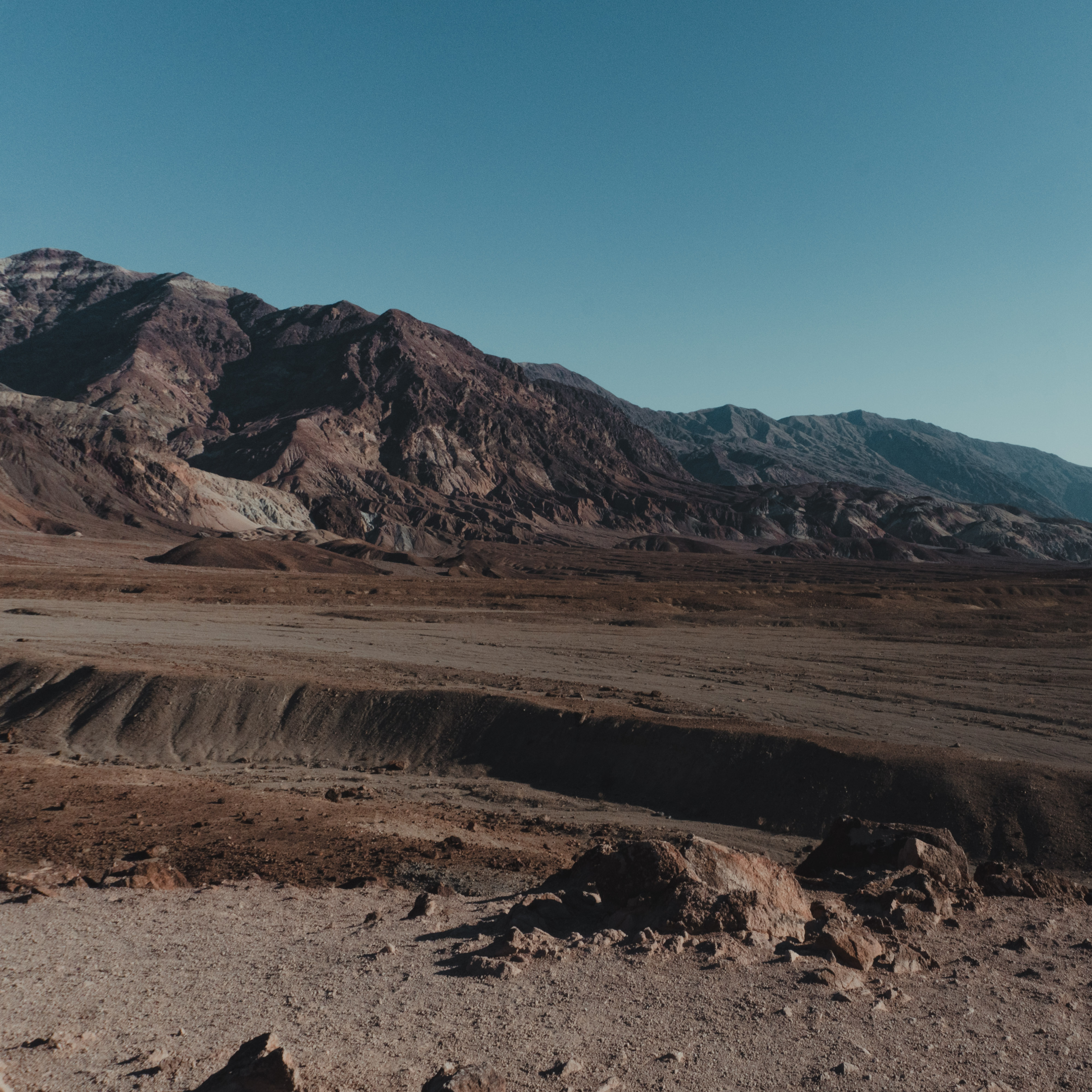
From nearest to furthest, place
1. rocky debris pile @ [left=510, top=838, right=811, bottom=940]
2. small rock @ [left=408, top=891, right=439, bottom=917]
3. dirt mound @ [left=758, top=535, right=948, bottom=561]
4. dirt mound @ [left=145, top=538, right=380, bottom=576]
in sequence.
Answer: rocky debris pile @ [left=510, top=838, right=811, bottom=940], small rock @ [left=408, top=891, right=439, bottom=917], dirt mound @ [left=145, top=538, right=380, bottom=576], dirt mound @ [left=758, top=535, right=948, bottom=561]

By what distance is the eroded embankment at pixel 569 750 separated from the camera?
16344 mm

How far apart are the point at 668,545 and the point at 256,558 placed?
95.6 meters

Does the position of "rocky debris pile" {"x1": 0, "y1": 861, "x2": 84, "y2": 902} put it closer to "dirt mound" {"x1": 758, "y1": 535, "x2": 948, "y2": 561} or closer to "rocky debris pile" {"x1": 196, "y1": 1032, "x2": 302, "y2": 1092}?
"rocky debris pile" {"x1": 196, "y1": 1032, "x2": 302, "y2": 1092}

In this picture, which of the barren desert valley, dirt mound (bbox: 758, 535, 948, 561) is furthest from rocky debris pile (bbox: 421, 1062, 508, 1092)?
dirt mound (bbox: 758, 535, 948, 561)

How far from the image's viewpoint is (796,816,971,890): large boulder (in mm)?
10555

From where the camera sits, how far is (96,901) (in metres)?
10.3

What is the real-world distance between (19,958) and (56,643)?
97.1ft

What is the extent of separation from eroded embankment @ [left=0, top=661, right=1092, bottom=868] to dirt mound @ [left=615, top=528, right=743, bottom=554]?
476ft

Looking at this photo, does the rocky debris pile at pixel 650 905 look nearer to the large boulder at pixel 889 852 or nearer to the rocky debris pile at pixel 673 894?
the rocky debris pile at pixel 673 894

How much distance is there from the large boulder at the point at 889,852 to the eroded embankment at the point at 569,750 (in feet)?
17.3

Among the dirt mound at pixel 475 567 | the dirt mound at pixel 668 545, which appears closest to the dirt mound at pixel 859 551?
the dirt mound at pixel 668 545

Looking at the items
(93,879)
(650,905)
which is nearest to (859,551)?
(650,905)

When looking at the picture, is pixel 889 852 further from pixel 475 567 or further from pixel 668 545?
pixel 668 545

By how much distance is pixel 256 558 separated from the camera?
324 feet
